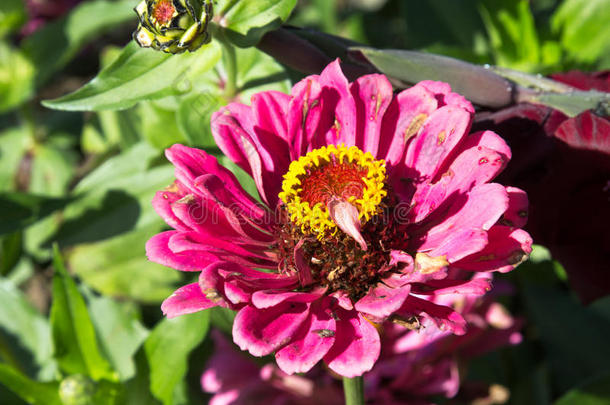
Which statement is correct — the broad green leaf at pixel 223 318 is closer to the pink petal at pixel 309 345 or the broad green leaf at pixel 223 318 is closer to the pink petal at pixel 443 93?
the pink petal at pixel 309 345

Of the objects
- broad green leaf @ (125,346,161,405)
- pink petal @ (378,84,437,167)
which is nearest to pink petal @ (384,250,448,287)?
pink petal @ (378,84,437,167)

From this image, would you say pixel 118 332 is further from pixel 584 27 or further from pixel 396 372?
pixel 584 27

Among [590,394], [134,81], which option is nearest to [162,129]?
[134,81]

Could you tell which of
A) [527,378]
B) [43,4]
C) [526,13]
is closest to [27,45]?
[43,4]

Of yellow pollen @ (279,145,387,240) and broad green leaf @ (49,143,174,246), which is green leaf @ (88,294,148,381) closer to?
broad green leaf @ (49,143,174,246)

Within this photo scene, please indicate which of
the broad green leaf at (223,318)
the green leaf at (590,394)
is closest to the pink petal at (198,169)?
the broad green leaf at (223,318)

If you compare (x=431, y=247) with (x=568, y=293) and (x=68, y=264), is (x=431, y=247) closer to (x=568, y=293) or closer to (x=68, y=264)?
(x=568, y=293)
